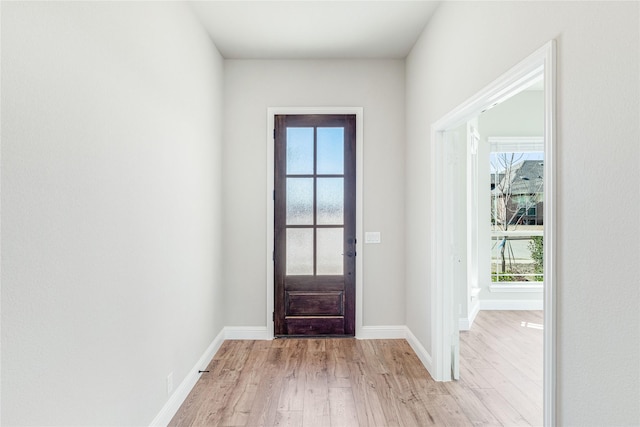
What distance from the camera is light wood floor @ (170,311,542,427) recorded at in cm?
218

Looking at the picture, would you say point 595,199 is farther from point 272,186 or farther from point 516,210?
point 516,210

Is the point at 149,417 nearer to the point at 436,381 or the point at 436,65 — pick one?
the point at 436,381

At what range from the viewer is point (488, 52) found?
1.84m

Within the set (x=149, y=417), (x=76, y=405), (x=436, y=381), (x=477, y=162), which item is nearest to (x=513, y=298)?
(x=477, y=162)

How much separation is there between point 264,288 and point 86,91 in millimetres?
2539

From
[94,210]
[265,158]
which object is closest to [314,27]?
[265,158]

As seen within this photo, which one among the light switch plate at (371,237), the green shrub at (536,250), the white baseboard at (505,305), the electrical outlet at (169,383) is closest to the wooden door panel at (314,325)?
the light switch plate at (371,237)

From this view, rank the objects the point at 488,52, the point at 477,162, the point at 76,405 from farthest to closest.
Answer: the point at 477,162 < the point at 488,52 < the point at 76,405

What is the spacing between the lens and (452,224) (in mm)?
2635

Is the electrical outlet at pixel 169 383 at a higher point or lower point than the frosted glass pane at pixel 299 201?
lower

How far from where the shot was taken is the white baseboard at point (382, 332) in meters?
3.54

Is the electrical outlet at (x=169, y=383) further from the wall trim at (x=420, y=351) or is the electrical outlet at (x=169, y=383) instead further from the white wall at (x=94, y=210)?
the wall trim at (x=420, y=351)

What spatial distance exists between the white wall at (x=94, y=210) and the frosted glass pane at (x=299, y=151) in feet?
4.02

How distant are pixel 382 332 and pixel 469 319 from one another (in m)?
1.09
